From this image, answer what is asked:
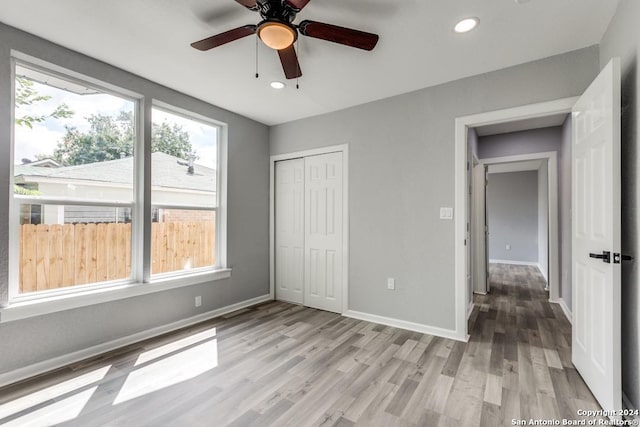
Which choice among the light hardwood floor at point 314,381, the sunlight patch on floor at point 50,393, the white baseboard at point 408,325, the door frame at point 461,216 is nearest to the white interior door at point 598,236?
the light hardwood floor at point 314,381

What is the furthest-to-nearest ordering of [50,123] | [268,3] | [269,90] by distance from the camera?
[269,90] → [50,123] → [268,3]

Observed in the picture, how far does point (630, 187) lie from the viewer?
5.89 feet

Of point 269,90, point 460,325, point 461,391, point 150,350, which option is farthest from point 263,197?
point 461,391

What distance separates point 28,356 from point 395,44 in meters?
3.71

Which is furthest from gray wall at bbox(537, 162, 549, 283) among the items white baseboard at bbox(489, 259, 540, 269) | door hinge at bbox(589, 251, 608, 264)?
door hinge at bbox(589, 251, 608, 264)

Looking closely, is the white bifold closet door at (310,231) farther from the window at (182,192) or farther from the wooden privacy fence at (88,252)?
the wooden privacy fence at (88,252)

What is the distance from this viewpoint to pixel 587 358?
205 cm

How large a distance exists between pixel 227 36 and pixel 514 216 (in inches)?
323

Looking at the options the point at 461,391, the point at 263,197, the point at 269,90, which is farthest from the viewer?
the point at 263,197

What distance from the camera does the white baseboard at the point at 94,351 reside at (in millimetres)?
2158

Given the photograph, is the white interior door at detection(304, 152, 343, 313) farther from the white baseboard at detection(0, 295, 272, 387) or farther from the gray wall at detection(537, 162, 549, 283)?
the gray wall at detection(537, 162, 549, 283)

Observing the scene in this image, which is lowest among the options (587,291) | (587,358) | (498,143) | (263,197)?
(587,358)

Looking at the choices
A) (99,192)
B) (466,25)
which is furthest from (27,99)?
(466,25)

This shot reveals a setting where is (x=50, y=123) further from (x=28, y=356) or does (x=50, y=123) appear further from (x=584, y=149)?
(x=584, y=149)
